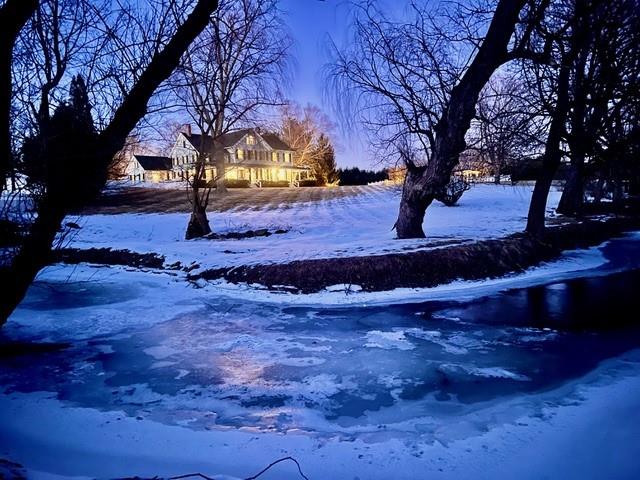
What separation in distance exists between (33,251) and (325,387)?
10.7 feet

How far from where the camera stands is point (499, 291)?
9.12 m

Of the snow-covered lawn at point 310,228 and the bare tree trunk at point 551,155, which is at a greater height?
the bare tree trunk at point 551,155

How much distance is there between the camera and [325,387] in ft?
16.0

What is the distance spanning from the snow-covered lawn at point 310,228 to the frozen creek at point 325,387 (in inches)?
103

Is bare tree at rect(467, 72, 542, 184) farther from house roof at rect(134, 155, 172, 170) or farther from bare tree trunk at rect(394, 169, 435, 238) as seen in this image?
house roof at rect(134, 155, 172, 170)

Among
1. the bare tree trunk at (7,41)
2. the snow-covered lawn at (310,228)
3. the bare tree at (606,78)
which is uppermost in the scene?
the bare tree at (606,78)

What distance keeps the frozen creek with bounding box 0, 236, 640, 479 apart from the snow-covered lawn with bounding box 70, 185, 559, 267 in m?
2.61

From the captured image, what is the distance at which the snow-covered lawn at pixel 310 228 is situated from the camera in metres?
11.5

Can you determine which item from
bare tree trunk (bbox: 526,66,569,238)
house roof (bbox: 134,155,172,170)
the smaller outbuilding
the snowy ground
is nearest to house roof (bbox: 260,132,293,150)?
the smaller outbuilding

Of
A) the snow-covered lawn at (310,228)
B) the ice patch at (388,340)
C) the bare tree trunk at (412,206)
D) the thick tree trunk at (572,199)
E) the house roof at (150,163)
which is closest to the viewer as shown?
the ice patch at (388,340)

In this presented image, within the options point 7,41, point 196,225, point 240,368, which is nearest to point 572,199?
point 196,225

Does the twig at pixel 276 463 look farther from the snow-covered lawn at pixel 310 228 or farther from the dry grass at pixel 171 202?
the dry grass at pixel 171 202

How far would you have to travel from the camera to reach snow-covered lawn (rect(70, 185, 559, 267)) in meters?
11.5

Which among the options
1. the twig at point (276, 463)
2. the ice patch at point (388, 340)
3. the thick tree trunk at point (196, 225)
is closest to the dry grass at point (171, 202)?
the thick tree trunk at point (196, 225)
